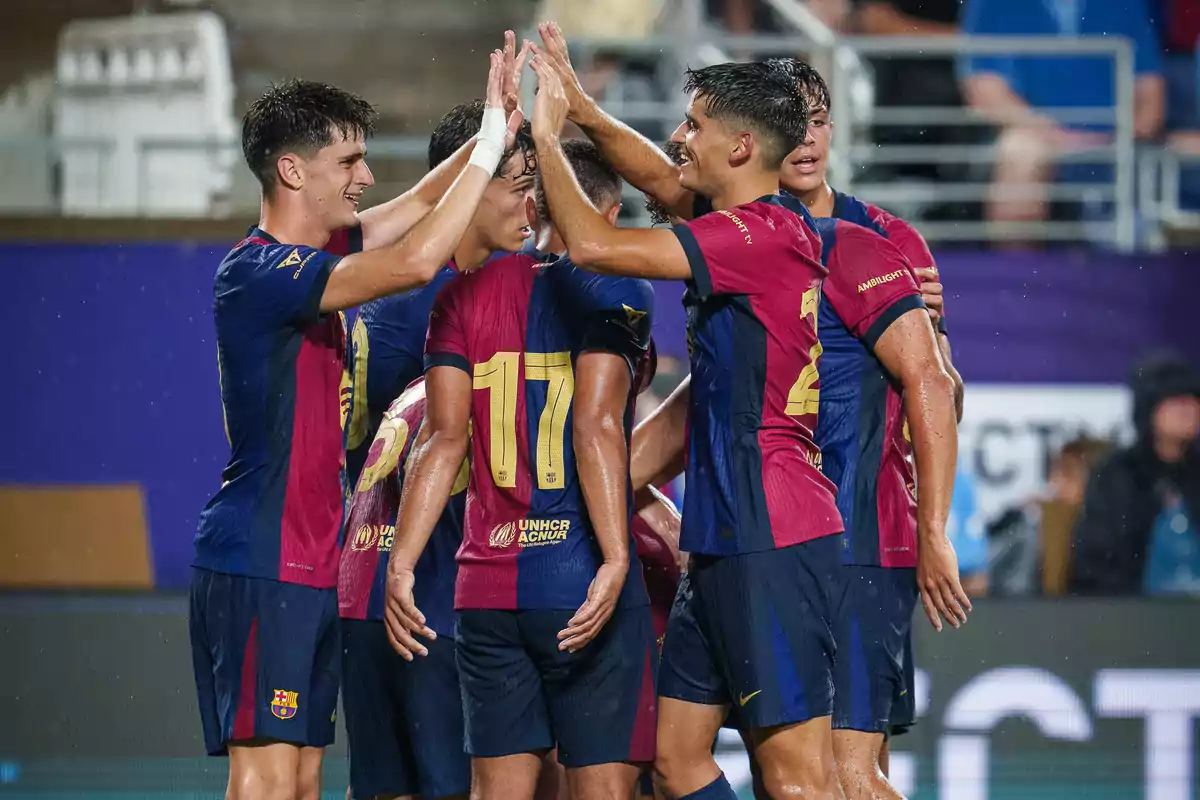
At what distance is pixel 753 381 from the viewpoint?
12.9ft

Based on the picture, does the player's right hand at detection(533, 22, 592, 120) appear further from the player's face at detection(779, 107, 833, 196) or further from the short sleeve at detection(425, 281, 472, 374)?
the player's face at detection(779, 107, 833, 196)

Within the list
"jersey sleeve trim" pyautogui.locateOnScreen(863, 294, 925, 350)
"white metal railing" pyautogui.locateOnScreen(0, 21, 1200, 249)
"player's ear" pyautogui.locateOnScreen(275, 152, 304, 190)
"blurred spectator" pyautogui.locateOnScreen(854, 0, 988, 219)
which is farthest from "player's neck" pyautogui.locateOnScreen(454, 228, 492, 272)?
"blurred spectator" pyautogui.locateOnScreen(854, 0, 988, 219)

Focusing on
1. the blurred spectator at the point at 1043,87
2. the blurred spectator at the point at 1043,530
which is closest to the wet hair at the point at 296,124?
the blurred spectator at the point at 1043,530

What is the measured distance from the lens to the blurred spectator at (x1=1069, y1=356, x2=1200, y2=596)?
7734 millimetres

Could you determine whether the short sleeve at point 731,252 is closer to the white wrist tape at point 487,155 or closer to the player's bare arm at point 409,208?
the white wrist tape at point 487,155

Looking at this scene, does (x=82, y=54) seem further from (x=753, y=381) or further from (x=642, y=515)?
(x=753, y=381)

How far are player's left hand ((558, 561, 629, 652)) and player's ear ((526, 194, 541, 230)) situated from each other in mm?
971

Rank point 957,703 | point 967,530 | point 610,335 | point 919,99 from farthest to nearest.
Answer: point 919,99 < point 967,530 < point 957,703 < point 610,335

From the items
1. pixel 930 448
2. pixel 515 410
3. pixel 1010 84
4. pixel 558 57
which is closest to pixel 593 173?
pixel 558 57

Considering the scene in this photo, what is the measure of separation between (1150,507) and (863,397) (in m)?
3.98

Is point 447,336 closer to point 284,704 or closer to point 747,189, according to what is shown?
point 747,189

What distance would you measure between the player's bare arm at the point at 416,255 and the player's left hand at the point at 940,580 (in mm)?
1460

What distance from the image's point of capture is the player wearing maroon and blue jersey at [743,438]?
3.85 metres

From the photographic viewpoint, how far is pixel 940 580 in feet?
13.6
